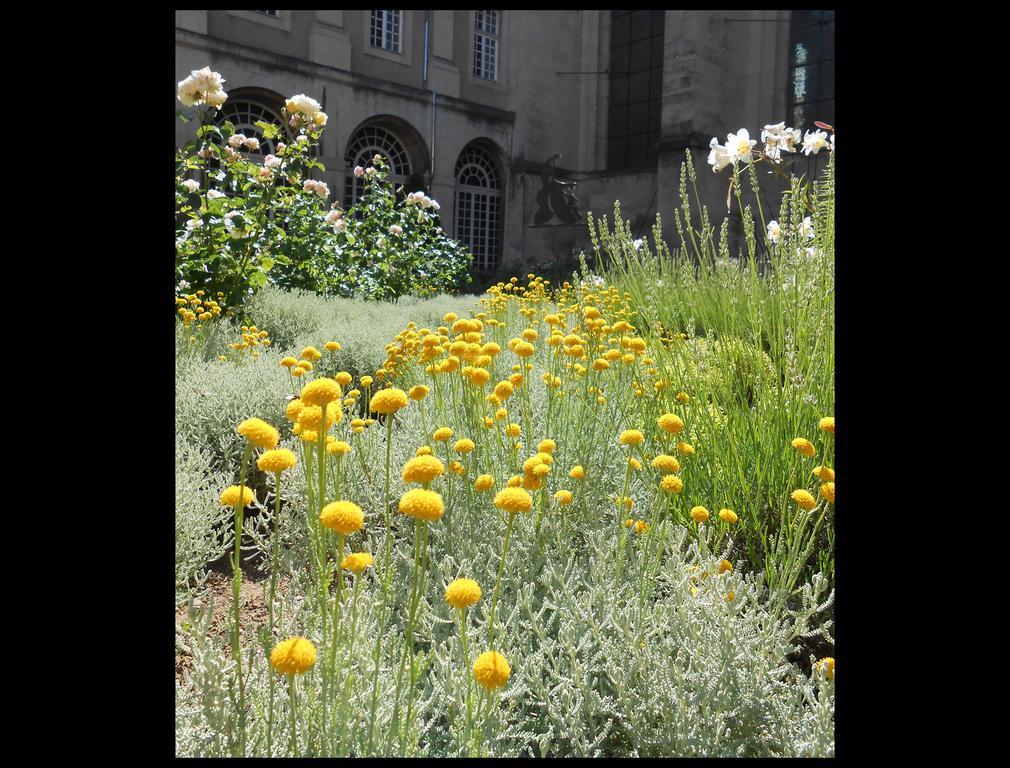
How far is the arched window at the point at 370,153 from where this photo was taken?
47.8 ft

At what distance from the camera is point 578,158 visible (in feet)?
60.0

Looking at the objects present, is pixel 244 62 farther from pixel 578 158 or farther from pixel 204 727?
pixel 204 727

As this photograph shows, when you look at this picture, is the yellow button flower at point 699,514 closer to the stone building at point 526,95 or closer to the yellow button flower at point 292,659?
the yellow button flower at point 292,659

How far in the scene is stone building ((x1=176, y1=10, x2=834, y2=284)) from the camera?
13.4m

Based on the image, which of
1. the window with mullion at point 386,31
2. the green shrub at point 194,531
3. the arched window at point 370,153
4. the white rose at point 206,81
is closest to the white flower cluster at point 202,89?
the white rose at point 206,81

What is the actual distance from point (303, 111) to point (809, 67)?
1462 cm

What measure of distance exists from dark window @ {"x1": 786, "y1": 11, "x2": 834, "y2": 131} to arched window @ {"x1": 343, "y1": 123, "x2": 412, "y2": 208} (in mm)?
9096

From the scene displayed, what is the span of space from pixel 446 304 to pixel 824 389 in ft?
→ 16.9

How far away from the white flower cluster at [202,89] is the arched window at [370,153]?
32.6 ft

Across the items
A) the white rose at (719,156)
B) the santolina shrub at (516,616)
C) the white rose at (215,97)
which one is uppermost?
the white rose at (215,97)

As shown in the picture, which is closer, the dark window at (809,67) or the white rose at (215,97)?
the white rose at (215,97)
